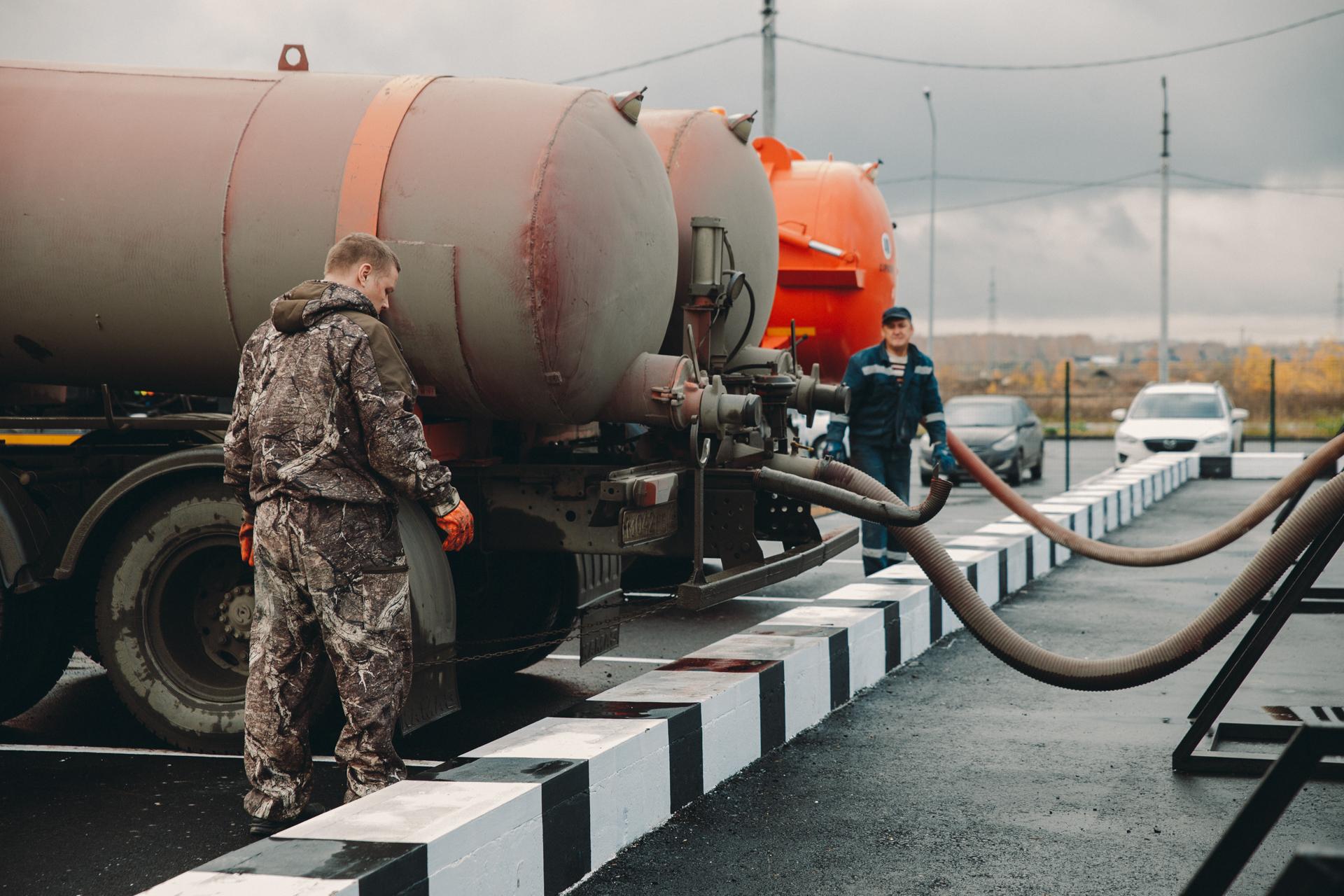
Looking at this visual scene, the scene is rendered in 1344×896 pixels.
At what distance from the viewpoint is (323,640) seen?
4773 mm

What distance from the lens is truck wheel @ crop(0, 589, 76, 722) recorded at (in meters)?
6.02

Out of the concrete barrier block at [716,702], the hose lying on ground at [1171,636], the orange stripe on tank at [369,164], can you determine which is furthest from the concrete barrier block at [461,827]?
the hose lying on ground at [1171,636]

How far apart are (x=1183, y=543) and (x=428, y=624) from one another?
593 centimetres

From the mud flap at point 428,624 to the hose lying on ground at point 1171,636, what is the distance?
1641 millimetres

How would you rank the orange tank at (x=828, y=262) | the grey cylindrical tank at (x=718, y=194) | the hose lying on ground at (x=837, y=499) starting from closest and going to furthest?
the hose lying on ground at (x=837, y=499)
the grey cylindrical tank at (x=718, y=194)
the orange tank at (x=828, y=262)

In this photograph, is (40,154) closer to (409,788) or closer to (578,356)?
(578,356)

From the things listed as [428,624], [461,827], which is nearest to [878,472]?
[428,624]

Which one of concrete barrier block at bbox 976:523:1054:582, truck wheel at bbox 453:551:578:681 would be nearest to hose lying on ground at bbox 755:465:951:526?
truck wheel at bbox 453:551:578:681

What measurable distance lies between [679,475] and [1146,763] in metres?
2.23

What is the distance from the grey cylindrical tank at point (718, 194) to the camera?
22.3 ft

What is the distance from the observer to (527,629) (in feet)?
23.6

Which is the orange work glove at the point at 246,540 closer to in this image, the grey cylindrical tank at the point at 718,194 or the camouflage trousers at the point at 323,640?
the camouflage trousers at the point at 323,640

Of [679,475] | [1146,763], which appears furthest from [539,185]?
[1146,763]

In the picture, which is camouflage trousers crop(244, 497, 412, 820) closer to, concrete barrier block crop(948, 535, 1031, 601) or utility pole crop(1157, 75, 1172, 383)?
concrete barrier block crop(948, 535, 1031, 601)
